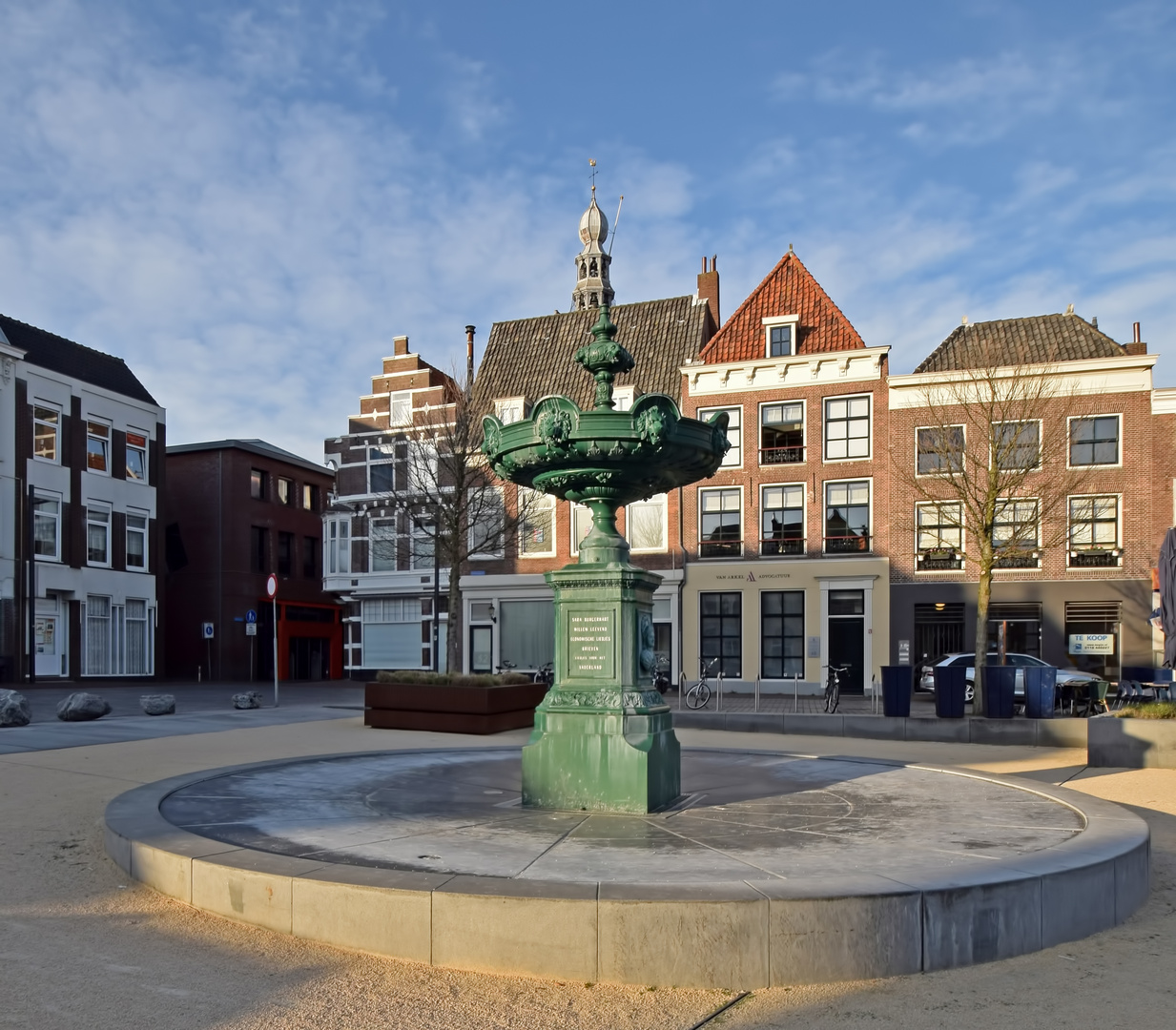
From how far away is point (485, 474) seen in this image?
31.3 metres

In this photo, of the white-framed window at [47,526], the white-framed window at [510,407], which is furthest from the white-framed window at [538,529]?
the white-framed window at [47,526]

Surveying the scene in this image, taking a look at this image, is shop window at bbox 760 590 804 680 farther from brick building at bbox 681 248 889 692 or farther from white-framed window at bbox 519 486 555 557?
white-framed window at bbox 519 486 555 557

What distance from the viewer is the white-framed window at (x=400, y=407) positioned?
40.2m

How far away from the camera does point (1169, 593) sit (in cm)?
1459

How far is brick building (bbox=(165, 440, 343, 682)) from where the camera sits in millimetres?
45000

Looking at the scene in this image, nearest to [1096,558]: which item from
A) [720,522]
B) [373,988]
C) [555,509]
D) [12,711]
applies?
[720,522]

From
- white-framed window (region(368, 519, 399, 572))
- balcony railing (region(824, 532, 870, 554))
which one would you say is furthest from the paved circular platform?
white-framed window (region(368, 519, 399, 572))

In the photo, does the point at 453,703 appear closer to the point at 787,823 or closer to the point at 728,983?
the point at 787,823

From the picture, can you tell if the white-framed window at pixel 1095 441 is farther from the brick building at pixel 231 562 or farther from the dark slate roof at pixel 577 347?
the brick building at pixel 231 562

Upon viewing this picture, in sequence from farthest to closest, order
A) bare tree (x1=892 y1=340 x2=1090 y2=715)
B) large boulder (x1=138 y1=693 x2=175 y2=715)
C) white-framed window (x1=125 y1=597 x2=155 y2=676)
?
white-framed window (x1=125 y1=597 x2=155 y2=676) < bare tree (x1=892 y1=340 x2=1090 y2=715) < large boulder (x1=138 y1=693 x2=175 y2=715)

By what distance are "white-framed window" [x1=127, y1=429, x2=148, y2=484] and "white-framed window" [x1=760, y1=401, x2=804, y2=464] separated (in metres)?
24.7

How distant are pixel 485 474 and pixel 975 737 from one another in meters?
18.5

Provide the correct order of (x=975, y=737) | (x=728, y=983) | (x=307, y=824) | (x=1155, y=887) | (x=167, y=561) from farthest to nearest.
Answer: (x=167, y=561) → (x=975, y=737) → (x=307, y=824) → (x=1155, y=887) → (x=728, y=983)

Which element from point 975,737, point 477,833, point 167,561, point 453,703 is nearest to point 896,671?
point 975,737
